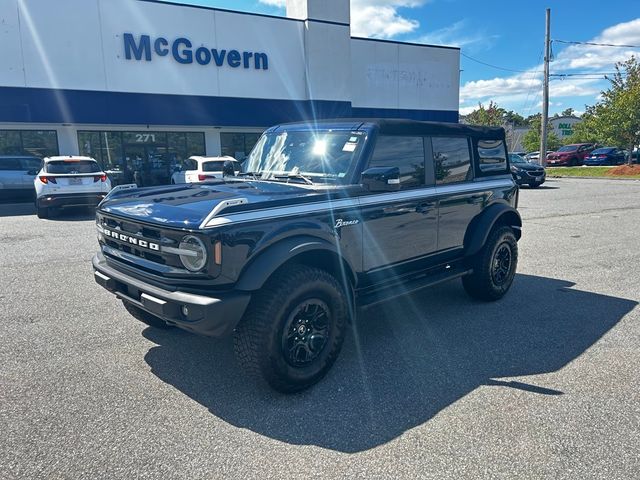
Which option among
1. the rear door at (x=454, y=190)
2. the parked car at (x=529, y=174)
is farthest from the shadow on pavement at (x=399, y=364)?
the parked car at (x=529, y=174)

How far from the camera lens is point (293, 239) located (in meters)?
3.33

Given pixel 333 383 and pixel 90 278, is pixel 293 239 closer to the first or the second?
pixel 333 383

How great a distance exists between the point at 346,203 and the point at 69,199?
10.2 meters

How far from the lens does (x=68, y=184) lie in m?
11.6

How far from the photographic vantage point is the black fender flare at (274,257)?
3.04 meters

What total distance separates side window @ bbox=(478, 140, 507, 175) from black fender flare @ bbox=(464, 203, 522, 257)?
0.45 metres

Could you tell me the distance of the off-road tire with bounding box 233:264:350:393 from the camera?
3.11 meters

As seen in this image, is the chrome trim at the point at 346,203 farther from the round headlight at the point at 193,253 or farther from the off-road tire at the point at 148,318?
the off-road tire at the point at 148,318

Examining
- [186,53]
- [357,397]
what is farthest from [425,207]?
[186,53]

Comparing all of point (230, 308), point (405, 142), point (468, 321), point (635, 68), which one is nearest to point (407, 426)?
point (230, 308)

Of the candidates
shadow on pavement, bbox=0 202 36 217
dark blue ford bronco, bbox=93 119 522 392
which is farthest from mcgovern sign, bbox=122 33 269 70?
dark blue ford bronco, bbox=93 119 522 392

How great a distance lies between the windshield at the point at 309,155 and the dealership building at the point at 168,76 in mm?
16097

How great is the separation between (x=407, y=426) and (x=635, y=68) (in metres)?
32.7

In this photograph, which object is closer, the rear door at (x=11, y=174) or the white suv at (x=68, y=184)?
the white suv at (x=68, y=184)
